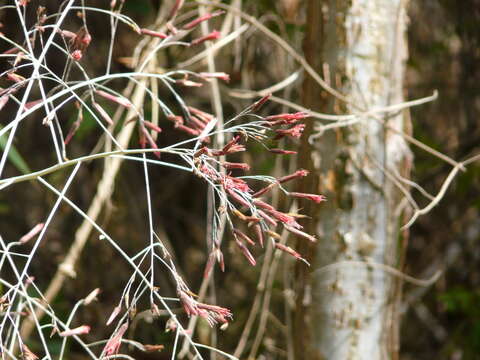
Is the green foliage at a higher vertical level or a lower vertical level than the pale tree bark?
lower

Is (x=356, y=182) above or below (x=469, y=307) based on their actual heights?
above

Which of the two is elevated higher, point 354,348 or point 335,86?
point 335,86

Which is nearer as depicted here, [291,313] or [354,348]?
[354,348]

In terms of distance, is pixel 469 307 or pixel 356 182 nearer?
pixel 356 182

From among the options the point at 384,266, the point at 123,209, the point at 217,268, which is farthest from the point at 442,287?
the point at 384,266

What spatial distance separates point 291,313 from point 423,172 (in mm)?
1105

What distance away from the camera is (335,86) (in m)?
1.42

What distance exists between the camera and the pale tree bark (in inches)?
55.6

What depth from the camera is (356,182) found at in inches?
55.8

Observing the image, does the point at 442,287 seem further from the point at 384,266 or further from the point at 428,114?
the point at 384,266

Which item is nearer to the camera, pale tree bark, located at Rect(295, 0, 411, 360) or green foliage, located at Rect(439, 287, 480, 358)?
pale tree bark, located at Rect(295, 0, 411, 360)

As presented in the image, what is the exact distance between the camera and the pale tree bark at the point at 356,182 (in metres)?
1.41

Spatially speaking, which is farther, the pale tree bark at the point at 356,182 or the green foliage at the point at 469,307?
the green foliage at the point at 469,307

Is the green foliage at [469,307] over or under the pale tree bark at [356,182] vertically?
under
